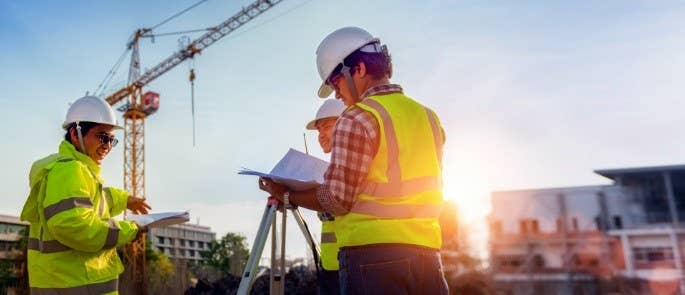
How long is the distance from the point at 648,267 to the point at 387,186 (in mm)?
29679

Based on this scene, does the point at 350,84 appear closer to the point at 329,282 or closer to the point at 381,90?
the point at 381,90

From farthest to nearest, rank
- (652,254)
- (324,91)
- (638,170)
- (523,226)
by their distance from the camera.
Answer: (523,226) → (638,170) → (652,254) → (324,91)

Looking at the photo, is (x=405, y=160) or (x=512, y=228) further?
(x=512, y=228)

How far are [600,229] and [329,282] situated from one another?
94.0ft

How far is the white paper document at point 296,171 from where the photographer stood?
2105 mm

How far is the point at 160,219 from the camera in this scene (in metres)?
3.01

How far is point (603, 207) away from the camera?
91.7ft

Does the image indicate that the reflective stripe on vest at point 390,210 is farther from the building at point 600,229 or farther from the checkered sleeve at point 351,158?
the building at point 600,229

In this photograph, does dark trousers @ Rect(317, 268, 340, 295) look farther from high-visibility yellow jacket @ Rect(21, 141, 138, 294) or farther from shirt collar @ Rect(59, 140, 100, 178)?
shirt collar @ Rect(59, 140, 100, 178)

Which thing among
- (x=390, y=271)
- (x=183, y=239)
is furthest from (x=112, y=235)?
(x=183, y=239)

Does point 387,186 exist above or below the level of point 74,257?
above

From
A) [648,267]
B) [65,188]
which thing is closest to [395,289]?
[65,188]

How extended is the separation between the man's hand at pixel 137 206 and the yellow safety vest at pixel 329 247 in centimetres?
142

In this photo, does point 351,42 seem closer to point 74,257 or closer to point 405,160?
point 405,160
